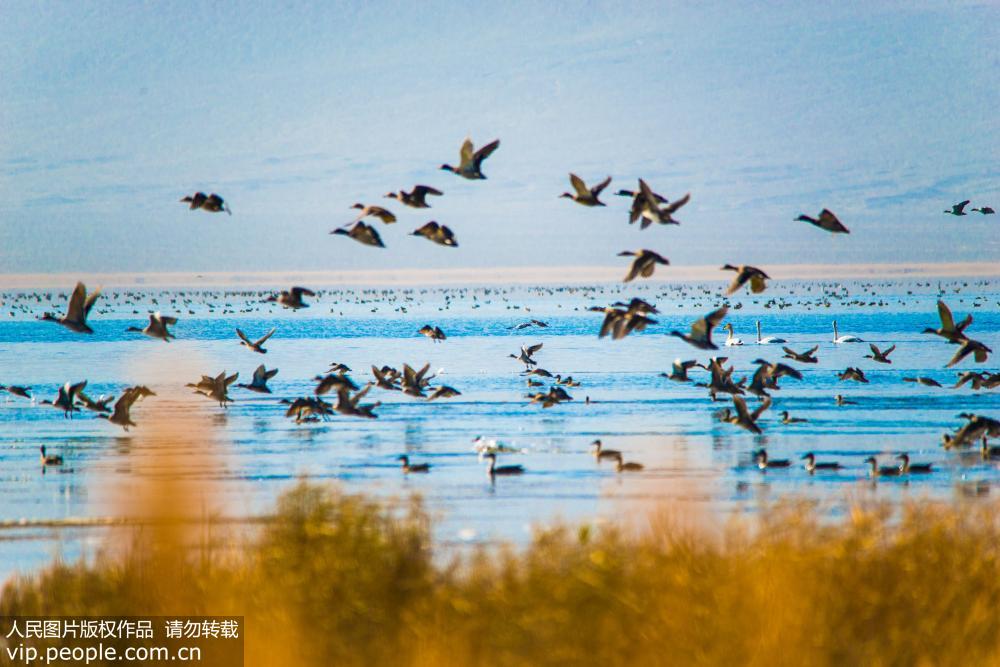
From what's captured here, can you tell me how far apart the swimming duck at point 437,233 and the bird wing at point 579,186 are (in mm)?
1854

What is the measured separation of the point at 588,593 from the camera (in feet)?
28.6

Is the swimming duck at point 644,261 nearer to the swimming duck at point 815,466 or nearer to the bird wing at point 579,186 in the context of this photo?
the bird wing at point 579,186

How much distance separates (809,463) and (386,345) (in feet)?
165

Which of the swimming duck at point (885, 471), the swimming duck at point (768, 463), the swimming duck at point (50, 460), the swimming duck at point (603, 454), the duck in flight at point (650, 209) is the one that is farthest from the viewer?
the swimming duck at point (50, 460)

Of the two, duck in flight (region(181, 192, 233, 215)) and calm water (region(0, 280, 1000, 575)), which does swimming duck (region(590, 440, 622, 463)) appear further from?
duck in flight (region(181, 192, 233, 215))

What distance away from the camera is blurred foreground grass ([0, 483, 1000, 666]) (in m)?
8.44

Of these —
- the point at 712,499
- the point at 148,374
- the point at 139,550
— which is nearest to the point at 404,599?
the point at 139,550

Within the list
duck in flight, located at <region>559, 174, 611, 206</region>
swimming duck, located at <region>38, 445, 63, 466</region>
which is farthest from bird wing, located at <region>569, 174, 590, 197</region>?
swimming duck, located at <region>38, 445, 63, 466</region>

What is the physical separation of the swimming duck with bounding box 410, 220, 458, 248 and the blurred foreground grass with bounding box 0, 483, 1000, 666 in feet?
20.1

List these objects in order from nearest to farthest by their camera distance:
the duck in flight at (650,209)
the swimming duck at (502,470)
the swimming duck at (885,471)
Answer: the duck in flight at (650,209), the swimming duck at (885,471), the swimming duck at (502,470)

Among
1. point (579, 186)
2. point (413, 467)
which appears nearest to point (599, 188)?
point (579, 186)

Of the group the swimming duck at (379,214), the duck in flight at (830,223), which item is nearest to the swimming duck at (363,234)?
the swimming duck at (379,214)

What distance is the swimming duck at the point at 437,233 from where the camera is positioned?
16.0m

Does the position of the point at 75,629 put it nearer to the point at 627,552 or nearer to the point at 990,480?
the point at 627,552
